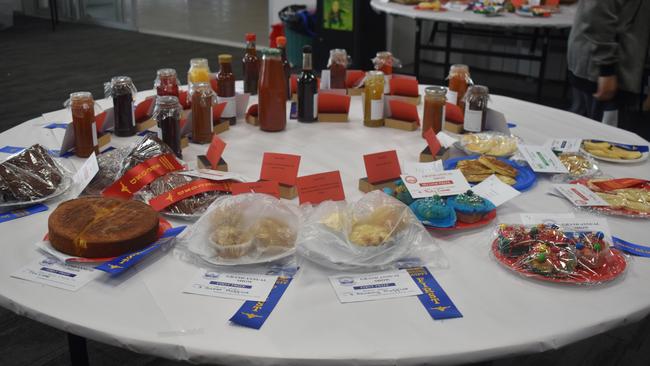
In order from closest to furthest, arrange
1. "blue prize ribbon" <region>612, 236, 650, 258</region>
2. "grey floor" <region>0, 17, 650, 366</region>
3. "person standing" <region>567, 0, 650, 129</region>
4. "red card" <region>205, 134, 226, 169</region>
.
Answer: "blue prize ribbon" <region>612, 236, 650, 258</region>, "red card" <region>205, 134, 226, 169</region>, "grey floor" <region>0, 17, 650, 366</region>, "person standing" <region>567, 0, 650, 129</region>

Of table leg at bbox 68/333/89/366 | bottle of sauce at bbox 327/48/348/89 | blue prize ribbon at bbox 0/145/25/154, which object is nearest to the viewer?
table leg at bbox 68/333/89/366

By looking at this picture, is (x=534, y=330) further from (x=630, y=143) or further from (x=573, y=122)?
(x=573, y=122)

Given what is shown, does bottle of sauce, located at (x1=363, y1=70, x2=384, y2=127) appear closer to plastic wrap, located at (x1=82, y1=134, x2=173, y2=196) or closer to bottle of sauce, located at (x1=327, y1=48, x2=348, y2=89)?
bottle of sauce, located at (x1=327, y1=48, x2=348, y2=89)

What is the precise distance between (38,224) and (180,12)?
942 centimetres

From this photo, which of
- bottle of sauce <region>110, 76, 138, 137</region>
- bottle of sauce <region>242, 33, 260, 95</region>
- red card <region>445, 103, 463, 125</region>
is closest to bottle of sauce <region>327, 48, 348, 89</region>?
bottle of sauce <region>242, 33, 260, 95</region>

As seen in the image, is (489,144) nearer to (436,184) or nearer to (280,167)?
(436,184)

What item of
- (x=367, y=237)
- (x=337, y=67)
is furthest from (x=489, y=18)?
(x=367, y=237)

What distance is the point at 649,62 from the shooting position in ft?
14.8

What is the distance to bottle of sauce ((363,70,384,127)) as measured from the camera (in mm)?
1982

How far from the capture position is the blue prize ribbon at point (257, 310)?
3.16 feet

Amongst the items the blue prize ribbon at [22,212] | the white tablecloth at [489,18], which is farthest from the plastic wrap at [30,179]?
the white tablecloth at [489,18]

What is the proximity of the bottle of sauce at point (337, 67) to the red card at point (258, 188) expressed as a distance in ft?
3.41

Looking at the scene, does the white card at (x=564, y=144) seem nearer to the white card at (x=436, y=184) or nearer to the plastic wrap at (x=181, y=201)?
the white card at (x=436, y=184)

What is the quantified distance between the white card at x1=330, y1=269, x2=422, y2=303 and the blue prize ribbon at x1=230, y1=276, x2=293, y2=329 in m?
0.10
